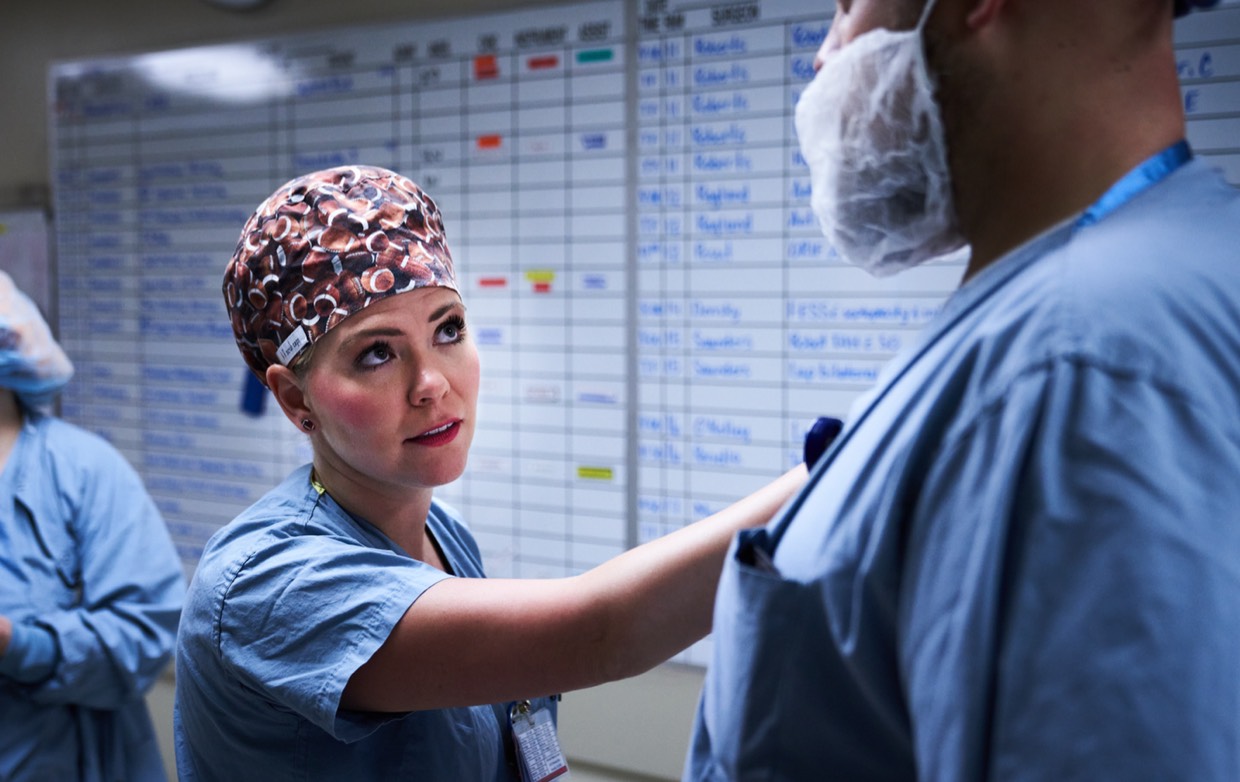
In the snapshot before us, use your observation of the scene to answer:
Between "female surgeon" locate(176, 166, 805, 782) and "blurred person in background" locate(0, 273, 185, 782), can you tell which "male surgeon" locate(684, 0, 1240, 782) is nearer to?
"female surgeon" locate(176, 166, 805, 782)

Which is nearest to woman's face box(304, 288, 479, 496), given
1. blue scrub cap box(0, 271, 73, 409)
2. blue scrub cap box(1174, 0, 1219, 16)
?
blue scrub cap box(1174, 0, 1219, 16)

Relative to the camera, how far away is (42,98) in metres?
2.61

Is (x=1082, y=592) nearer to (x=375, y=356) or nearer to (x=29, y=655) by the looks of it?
(x=375, y=356)

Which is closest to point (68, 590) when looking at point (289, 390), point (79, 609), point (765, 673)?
point (79, 609)

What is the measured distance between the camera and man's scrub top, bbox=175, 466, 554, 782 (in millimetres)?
876

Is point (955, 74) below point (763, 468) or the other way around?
the other way around

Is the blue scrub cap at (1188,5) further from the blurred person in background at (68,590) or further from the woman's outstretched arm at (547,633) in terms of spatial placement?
the blurred person in background at (68,590)

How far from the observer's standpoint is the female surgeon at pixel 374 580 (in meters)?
0.87

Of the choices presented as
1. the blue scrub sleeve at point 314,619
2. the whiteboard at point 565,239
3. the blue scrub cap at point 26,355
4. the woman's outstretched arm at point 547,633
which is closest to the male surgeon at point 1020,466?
the woman's outstretched arm at point 547,633

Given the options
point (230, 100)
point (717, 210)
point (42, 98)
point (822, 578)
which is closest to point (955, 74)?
point (822, 578)

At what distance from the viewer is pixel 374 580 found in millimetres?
896

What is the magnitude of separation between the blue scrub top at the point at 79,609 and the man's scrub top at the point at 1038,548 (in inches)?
59.5

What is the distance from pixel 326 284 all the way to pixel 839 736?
2.26 ft

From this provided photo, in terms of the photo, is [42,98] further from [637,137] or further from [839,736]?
[839,736]
